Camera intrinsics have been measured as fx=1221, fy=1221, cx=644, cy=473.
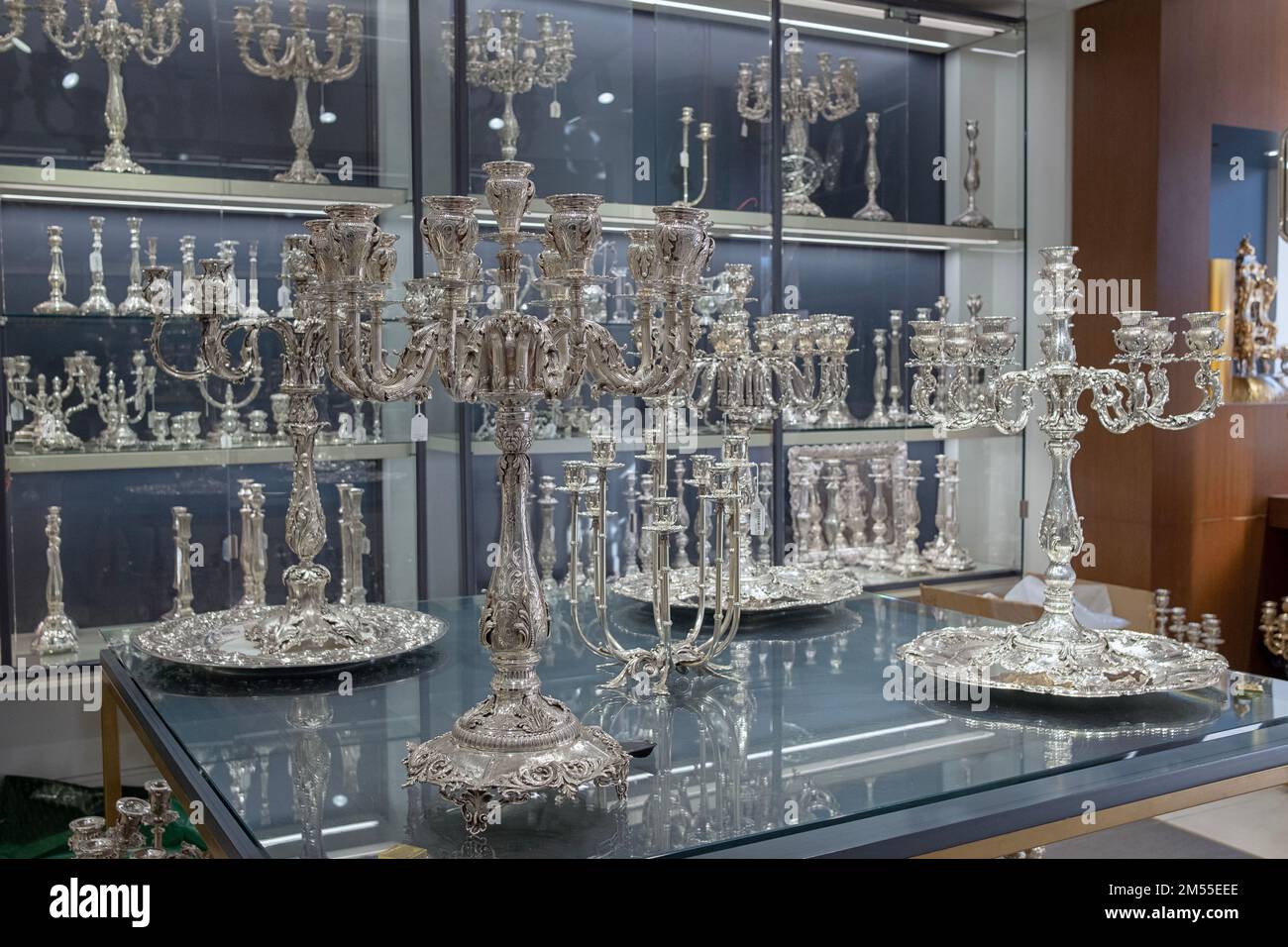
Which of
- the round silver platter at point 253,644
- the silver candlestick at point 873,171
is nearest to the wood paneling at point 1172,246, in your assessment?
the silver candlestick at point 873,171

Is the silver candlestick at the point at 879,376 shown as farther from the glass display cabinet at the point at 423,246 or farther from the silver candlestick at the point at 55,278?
the silver candlestick at the point at 55,278

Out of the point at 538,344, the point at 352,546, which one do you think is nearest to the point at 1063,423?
the point at 538,344

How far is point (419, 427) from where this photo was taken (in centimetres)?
372

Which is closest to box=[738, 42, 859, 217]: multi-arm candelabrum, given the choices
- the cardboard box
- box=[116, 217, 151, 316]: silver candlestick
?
the cardboard box

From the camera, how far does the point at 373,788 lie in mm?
1458

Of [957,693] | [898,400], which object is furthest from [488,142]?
[957,693]

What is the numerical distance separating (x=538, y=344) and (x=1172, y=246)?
3.48 m

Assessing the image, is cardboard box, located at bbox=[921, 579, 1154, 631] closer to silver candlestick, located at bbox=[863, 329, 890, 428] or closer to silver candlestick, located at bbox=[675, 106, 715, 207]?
silver candlestick, located at bbox=[863, 329, 890, 428]

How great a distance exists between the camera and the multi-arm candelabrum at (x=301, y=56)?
349 cm

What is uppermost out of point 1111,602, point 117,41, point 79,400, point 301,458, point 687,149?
point 117,41

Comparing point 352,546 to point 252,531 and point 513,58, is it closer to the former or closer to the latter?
point 252,531

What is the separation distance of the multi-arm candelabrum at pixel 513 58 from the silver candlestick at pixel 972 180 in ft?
5.40

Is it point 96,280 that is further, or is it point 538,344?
point 96,280

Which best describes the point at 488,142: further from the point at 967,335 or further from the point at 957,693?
the point at 957,693
